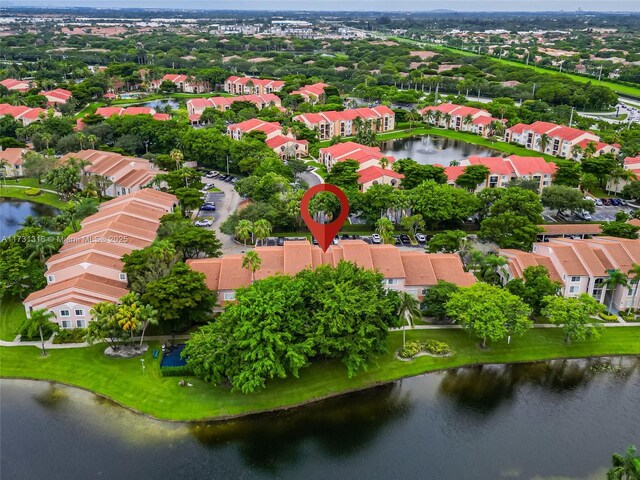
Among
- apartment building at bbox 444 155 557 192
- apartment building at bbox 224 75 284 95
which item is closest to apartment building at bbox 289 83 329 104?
apartment building at bbox 224 75 284 95

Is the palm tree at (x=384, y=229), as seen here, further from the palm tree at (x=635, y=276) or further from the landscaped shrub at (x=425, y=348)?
the palm tree at (x=635, y=276)

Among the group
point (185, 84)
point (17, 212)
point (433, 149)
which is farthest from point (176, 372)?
point (185, 84)

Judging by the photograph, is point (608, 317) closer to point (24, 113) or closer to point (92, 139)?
point (92, 139)

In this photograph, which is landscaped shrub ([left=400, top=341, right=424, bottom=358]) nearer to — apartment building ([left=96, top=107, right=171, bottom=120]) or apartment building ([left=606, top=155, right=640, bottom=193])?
apartment building ([left=606, top=155, right=640, bottom=193])

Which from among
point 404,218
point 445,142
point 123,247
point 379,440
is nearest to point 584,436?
point 379,440

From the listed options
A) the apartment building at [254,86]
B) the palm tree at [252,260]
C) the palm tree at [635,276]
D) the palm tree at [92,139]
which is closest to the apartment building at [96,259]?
the palm tree at [252,260]

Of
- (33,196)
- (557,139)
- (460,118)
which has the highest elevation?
(557,139)
